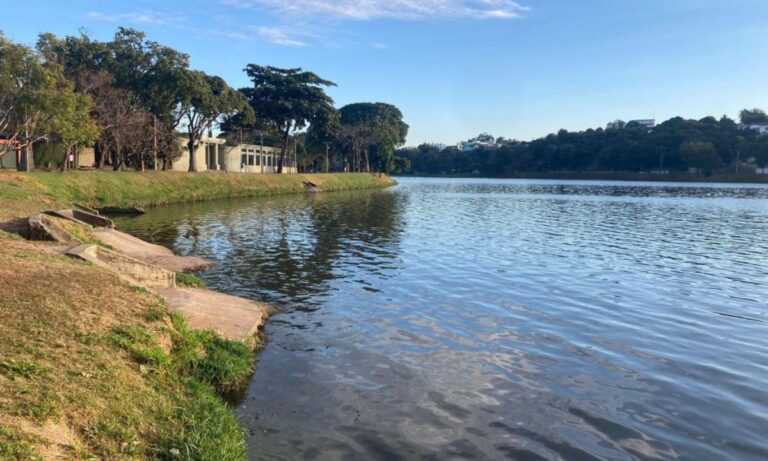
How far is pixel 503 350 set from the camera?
34.6 ft

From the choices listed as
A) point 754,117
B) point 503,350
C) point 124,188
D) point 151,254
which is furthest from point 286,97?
point 754,117

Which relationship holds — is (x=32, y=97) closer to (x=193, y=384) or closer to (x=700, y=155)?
(x=193, y=384)

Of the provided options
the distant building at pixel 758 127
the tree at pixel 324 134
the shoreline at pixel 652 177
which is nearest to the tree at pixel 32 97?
the tree at pixel 324 134

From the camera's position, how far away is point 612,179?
15300cm

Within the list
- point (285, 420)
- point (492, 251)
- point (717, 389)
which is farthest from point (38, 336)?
point (492, 251)

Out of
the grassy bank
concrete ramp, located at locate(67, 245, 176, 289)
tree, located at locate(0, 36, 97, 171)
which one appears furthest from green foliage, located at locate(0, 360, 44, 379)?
tree, located at locate(0, 36, 97, 171)

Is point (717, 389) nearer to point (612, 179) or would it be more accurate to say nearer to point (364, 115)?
point (364, 115)

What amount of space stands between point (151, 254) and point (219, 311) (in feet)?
28.6

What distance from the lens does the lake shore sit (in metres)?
5.26

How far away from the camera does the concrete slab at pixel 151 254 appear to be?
17469 millimetres

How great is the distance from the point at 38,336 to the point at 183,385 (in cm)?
185

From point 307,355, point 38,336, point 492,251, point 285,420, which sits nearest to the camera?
point 38,336

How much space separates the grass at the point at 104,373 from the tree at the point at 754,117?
20599 centimetres

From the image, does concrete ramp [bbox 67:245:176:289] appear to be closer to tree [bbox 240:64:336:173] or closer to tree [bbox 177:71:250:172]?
tree [bbox 177:71:250:172]
